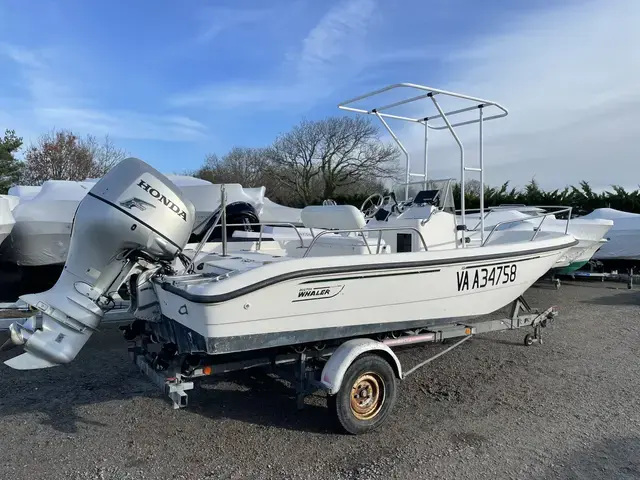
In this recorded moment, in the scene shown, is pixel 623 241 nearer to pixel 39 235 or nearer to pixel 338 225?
pixel 338 225

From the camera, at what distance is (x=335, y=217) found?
511cm

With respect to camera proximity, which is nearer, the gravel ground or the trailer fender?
the gravel ground

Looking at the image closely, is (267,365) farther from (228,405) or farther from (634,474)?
(634,474)

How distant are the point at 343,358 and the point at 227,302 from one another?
3.09 ft

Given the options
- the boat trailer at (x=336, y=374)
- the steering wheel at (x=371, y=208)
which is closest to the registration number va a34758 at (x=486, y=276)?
the boat trailer at (x=336, y=374)

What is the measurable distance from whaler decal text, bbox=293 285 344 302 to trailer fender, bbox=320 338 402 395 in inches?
16.5

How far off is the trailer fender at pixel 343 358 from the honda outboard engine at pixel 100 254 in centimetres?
139

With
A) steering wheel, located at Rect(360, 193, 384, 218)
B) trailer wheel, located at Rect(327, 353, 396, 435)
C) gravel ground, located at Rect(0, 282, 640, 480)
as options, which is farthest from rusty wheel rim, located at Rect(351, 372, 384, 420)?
steering wheel, located at Rect(360, 193, 384, 218)

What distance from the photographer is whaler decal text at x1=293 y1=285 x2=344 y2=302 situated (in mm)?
3293

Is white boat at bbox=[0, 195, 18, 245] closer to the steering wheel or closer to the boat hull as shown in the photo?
the boat hull

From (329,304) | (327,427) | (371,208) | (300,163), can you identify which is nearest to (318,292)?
(329,304)

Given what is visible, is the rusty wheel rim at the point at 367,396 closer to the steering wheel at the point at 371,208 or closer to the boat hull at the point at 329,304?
the boat hull at the point at 329,304

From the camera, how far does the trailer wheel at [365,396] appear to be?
3.48m

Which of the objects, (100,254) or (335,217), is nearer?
(100,254)
